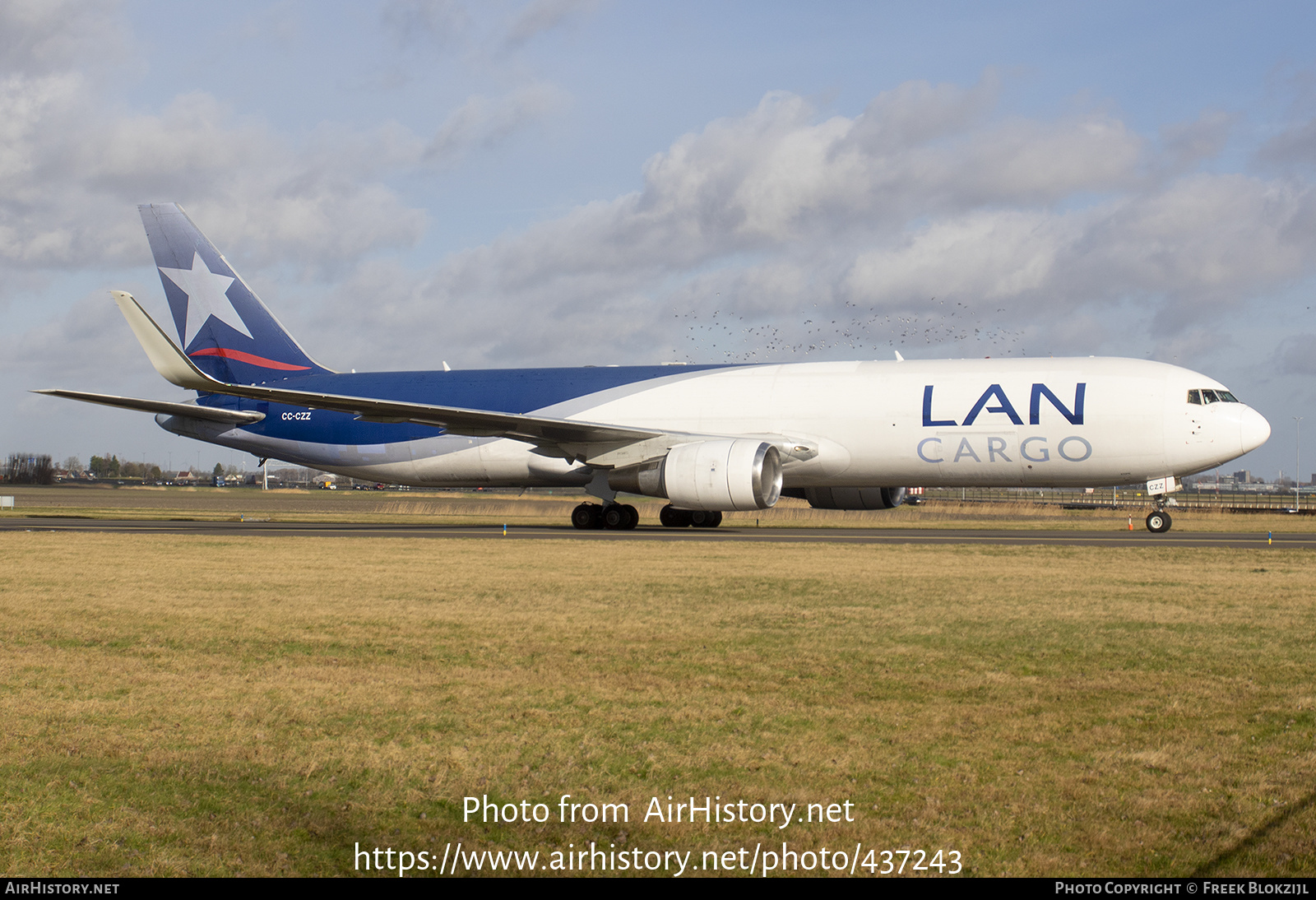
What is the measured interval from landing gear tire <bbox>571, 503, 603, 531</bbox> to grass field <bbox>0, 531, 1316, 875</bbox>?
602 inches

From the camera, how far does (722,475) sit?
23594mm

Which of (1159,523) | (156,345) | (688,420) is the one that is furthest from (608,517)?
(1159,523)

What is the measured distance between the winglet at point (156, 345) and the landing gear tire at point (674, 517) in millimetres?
12468

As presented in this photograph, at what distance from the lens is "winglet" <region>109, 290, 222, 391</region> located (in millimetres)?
27141

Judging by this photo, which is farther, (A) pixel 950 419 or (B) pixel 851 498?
(B) pixel 851 498

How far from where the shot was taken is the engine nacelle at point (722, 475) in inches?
924

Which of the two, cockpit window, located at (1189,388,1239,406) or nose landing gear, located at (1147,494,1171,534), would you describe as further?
nose landing gear, located at (1147,494,1171,534)

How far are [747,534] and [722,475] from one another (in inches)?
98.9

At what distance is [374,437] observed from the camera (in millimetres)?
30781

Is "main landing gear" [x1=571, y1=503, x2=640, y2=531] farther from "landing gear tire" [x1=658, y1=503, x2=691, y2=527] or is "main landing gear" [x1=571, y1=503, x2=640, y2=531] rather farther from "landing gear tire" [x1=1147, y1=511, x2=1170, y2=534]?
"landing gear tire" [x1=1147, y1=511, x2=1170, y2=534]

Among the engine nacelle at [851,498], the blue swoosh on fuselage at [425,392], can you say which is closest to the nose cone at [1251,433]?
the engine nacelle at [851,498]

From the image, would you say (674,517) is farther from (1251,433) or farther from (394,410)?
(1251,433)

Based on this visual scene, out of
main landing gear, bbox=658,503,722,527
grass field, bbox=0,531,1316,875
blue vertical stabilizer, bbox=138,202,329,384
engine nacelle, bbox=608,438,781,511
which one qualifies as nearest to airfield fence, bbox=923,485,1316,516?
main landing gear, bbox=658,503,722,527
